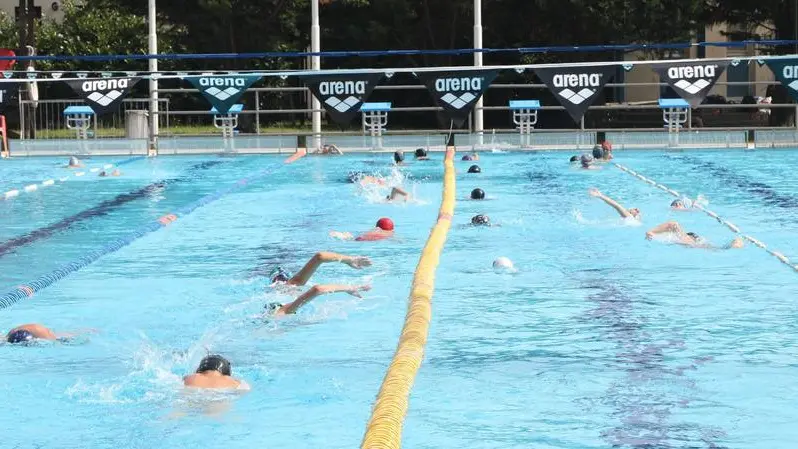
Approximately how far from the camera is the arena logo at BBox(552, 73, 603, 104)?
882 inches

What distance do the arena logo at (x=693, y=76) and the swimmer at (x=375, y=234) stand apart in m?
10.1

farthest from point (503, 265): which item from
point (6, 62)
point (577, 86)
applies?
point (6, 62)

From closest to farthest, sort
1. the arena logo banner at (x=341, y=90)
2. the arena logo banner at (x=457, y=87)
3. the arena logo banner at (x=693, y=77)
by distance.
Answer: the arena logo banner at (x=693, y=77)
the arena logo banner at (x=457, y=87)
the arena logo banner at (x=341, y=90)

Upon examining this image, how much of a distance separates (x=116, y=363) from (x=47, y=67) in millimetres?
29246

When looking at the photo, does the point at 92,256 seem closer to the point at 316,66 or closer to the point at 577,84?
the point at 577,84

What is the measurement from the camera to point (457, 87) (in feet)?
75.4

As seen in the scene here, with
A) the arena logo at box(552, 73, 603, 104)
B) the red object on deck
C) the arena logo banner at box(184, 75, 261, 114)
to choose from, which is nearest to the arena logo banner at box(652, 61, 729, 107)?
the arena logo at box(552, 73, 603, 104)

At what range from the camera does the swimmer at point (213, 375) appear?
23.9 feet

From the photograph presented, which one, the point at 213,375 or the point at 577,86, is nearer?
the point at 213,375

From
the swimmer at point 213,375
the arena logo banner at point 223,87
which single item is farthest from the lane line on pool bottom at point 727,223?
the arena logo banner at point 223,87

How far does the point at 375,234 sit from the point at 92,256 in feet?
8.86

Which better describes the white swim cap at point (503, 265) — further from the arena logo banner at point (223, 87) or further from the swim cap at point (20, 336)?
the arena logo banner at point (223, 87)

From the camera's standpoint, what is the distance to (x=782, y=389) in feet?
23.8

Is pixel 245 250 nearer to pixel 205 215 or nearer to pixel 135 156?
pixel 205 215
